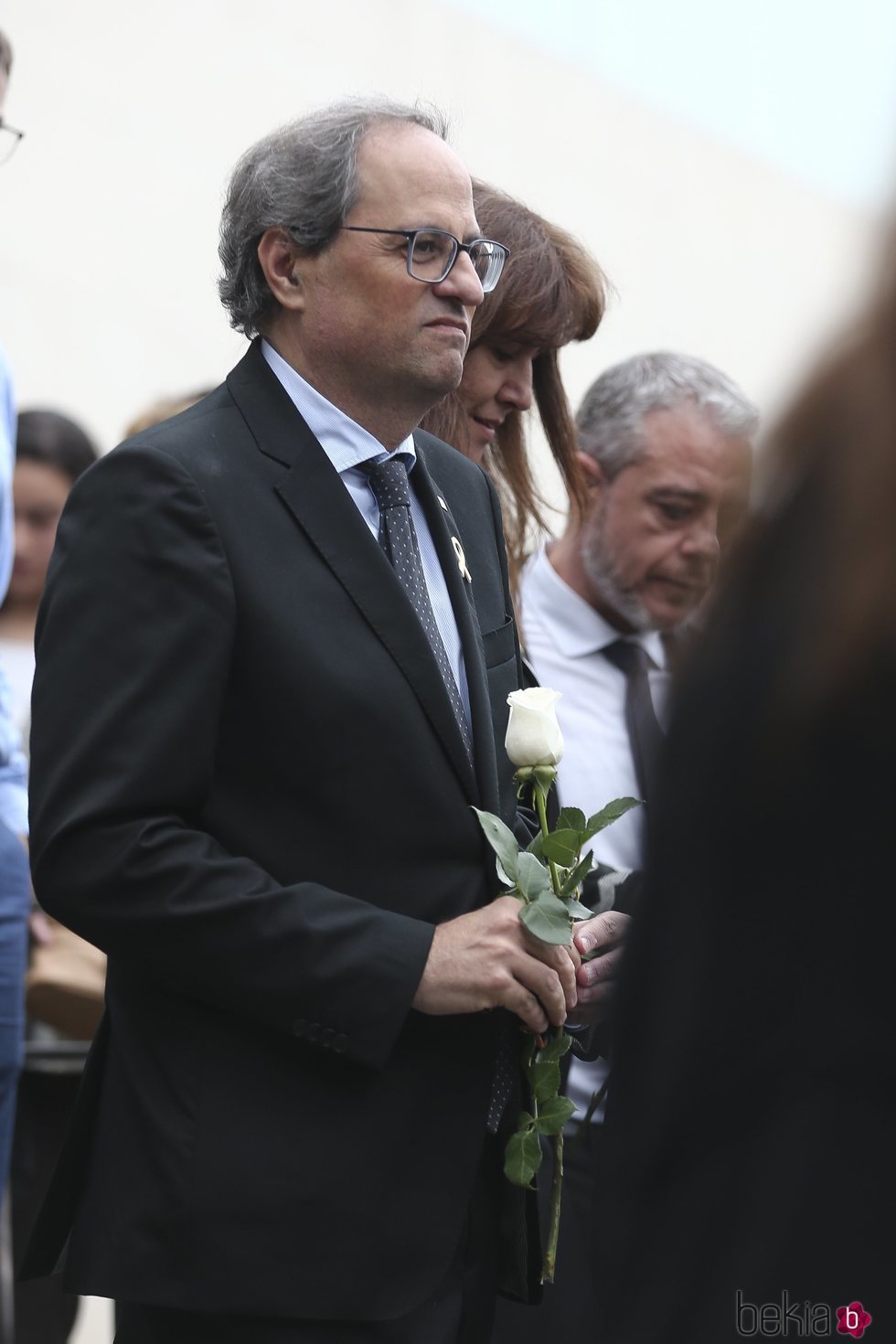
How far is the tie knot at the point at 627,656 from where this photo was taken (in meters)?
Result: 3.57

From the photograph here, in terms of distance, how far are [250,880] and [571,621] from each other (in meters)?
1.65

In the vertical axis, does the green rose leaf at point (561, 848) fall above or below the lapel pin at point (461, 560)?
below

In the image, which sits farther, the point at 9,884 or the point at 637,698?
the point at 637,698

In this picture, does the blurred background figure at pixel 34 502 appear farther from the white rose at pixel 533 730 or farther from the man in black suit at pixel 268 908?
the white rose at pixel 533 730

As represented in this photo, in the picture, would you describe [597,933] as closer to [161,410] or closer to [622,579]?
[622,579]

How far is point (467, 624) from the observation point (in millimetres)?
2398

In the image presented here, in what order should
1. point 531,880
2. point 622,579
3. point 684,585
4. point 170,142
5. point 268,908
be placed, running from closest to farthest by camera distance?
1. point 268,908
2. point 531,880
3. point 622,579
4. point 684,585
5. point 170,142

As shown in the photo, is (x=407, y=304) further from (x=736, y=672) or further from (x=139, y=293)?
(x=139, y=293)

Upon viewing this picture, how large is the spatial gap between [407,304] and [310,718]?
607 mm

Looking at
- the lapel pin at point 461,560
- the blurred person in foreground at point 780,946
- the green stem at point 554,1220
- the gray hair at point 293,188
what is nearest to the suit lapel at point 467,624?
the lapel pin at point 461,560

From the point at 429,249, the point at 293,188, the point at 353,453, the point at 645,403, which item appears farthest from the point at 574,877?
the point at 645,403

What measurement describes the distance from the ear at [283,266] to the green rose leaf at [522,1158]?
1.13 m

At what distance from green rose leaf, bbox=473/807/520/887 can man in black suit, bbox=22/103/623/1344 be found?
0.12 feet

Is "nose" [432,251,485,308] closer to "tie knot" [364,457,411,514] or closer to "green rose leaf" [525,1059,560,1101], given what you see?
"tie knot" [364,457,411,514]
